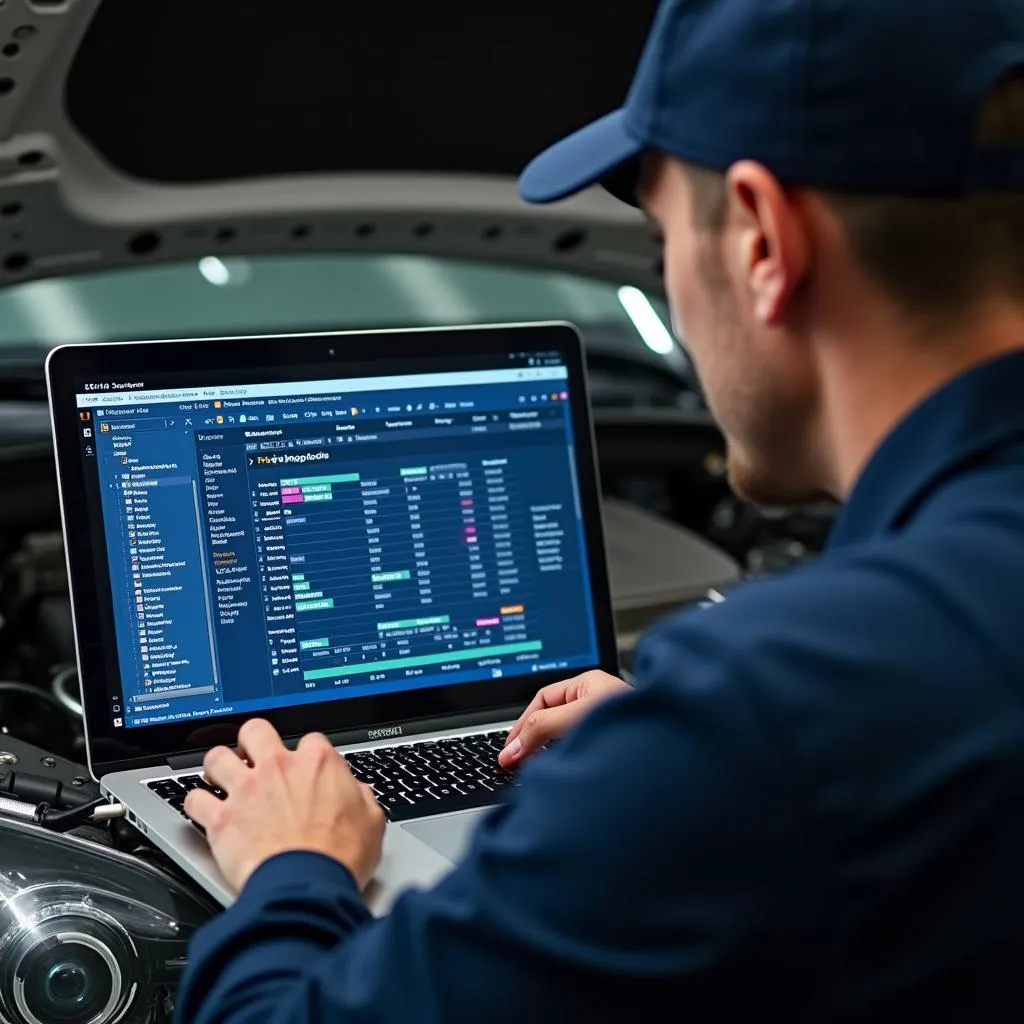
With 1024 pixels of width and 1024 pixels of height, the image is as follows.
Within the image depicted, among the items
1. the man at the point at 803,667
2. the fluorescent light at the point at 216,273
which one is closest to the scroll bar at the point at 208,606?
the man at the point at 803,667

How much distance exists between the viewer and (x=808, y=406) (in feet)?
2.84

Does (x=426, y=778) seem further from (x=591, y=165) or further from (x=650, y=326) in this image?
(x=650, y=326)

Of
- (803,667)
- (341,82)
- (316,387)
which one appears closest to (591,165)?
(803,667)

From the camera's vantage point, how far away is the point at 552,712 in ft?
4.03

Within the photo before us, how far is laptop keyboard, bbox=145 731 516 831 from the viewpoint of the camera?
1230mm

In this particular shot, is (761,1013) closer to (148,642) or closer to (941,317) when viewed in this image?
(941,317)

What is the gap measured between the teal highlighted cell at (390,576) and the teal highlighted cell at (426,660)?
7 cm

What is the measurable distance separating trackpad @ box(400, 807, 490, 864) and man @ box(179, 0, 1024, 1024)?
0.22 metres

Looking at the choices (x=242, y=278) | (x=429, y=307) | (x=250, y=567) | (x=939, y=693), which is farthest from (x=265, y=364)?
(x=429, y=307)

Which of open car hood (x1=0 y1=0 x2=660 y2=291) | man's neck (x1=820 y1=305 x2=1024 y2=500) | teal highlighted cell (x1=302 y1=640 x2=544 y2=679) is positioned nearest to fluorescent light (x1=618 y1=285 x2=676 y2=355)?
open car hood (x1=0 y1=0 x2=660 y2=291)

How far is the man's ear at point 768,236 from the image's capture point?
2.60ft

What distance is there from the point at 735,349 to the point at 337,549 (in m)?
0.61

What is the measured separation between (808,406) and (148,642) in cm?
68

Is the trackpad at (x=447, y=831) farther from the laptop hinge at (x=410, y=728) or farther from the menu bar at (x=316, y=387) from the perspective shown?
the menu bar at (x=316, y=387)
